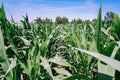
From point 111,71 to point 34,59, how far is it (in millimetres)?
907

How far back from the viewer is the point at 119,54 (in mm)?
833

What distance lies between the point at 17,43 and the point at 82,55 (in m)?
1.06

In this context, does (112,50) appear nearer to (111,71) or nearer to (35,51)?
(111,71)

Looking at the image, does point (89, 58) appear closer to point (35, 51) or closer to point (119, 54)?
point (35, 51)

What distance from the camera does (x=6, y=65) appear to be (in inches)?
40.4

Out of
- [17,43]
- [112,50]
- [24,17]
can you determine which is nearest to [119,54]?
[112,50]

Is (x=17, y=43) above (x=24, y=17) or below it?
below

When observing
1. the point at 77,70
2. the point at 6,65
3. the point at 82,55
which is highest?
the point at 6,65

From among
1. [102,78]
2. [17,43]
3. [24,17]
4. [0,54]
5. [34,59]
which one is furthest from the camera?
[24,17]

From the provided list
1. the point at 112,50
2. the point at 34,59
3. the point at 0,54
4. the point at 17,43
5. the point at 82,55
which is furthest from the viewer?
the point at 17,43

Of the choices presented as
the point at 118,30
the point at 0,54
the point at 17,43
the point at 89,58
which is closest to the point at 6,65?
the point at 0,54

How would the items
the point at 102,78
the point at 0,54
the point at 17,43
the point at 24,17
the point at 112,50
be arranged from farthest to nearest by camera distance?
1. the point at 24,17
2. the point at 17,43
3. the point at 0,54
4. the point at 112,50
5. the point at 102,78

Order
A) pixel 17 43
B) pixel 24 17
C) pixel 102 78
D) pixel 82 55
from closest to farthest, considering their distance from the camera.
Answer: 1. pixel 102 78
2. pixel 82 55
3. pixel 17 43
4. pixel 24 17

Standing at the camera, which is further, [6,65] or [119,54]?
[6,65]
